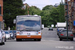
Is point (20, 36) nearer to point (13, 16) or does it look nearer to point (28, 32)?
point (28, 32)

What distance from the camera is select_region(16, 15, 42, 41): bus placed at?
29.6 metres

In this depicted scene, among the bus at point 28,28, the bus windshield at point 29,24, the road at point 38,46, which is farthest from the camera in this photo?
the bus windshield at point 29,24

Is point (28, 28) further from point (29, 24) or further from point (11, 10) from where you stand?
point (11, 10)

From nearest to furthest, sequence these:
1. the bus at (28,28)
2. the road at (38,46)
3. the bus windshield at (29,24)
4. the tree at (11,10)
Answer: the road at (38,46) → the bus at (28,28) → the bus windshield at (29,24) → the tree at (11,10)

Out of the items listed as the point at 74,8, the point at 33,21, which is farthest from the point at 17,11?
the point at 33,21

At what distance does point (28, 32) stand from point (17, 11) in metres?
46.9

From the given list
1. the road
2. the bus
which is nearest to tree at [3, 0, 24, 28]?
the bus

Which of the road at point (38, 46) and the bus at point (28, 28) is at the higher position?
the bus at point (28, 28)

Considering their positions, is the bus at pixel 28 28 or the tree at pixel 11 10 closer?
the bus at pixel 28 28

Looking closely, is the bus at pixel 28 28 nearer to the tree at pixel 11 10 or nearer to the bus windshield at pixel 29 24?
the bus windshield at pixel 29 24

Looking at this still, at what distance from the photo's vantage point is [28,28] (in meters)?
29.8

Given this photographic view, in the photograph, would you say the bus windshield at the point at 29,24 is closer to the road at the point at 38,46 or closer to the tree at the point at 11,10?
the road at the point at 38,46

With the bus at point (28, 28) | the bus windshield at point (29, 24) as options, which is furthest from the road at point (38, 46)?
the bus windshield at point (29, 24)

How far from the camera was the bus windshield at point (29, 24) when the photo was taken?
98.0 feet
